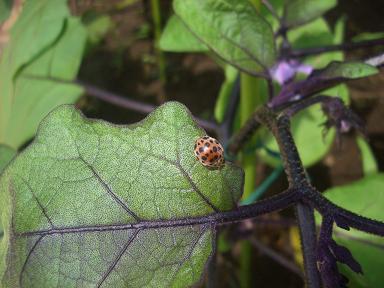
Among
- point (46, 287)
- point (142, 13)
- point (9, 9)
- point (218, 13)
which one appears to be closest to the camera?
point (46, 287)

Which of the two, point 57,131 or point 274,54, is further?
point 274,54

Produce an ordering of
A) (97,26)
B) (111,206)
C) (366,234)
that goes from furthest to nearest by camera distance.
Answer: (97,26), (366,234), (111,206)

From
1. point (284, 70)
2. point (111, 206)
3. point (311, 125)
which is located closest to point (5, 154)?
point (111, 206)

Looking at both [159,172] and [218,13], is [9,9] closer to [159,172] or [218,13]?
[218,13]

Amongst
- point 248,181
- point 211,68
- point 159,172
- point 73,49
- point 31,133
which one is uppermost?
point 159,172

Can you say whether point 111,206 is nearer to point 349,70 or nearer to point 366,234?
point 349,70

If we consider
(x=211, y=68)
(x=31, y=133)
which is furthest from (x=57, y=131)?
(x=211, y=68)

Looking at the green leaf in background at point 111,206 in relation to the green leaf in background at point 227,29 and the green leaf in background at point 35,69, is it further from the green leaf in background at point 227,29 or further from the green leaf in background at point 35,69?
the green leaf in background at point 35,69
